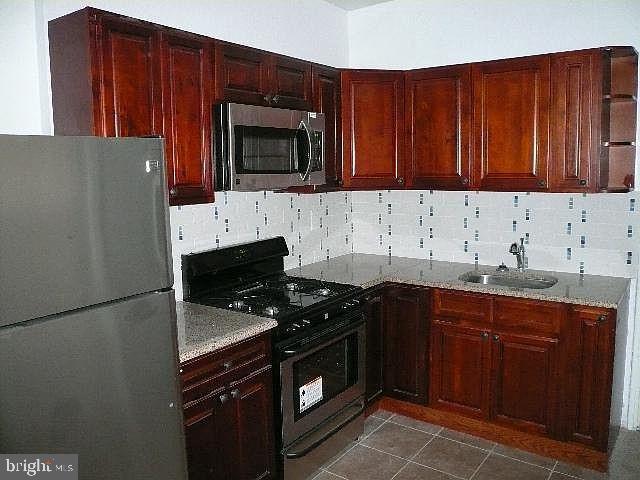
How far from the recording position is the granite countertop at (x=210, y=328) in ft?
7.09

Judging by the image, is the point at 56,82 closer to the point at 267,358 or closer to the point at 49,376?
the point at 49,376

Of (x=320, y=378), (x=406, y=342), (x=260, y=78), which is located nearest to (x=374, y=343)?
(x=406, y=342)

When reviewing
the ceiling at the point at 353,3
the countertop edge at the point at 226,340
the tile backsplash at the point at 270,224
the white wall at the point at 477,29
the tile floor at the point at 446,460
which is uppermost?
the ceiling at the point at 353,3

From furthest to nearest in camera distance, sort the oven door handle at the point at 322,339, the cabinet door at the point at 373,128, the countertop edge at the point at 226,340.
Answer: the cabinet door at the point at 373,128
the oven door handle at the point at 322,339
the countertop edge at the point at 226,340

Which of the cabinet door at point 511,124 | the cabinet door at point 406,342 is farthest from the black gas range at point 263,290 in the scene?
the cabinet door at point 511,124

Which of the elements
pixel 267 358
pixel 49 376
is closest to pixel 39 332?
pixel 49 376

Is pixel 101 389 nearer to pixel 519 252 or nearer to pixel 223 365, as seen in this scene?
pixel 223 365

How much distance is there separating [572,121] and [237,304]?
7.02 feet

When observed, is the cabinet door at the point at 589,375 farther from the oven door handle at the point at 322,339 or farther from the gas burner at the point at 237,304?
the gas burner at the point at 237,304

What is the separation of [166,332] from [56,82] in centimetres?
124

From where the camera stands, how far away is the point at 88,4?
2.47m

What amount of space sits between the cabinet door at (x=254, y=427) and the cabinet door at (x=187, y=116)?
911 mm

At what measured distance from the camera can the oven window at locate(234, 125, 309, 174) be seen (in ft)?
8.88

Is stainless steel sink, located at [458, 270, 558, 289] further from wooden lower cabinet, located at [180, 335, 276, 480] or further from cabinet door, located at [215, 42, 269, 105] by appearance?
cabinet door, located at [215, 42, 269, 105]
